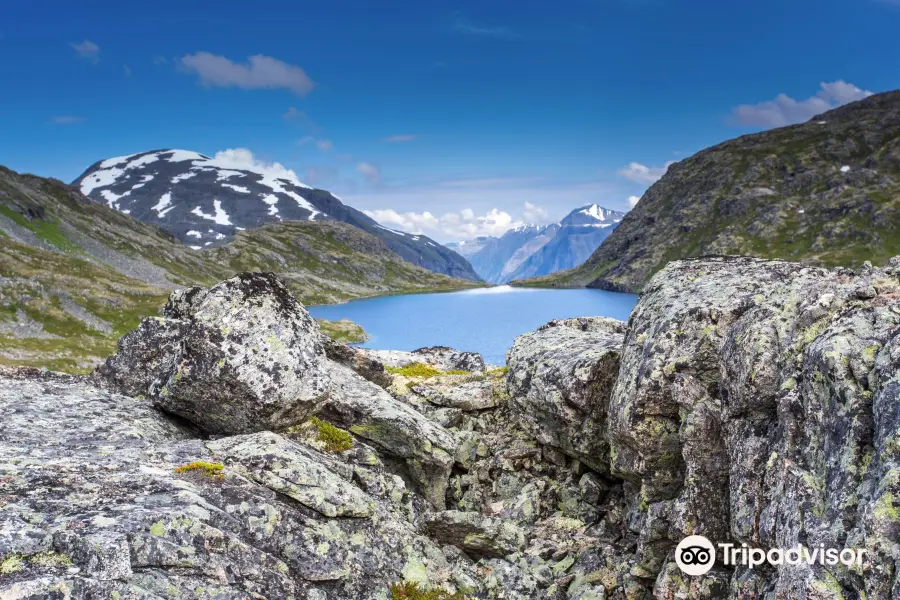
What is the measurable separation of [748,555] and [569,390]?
746 centimetres

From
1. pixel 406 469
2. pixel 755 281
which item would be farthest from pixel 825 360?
pixel 406 469

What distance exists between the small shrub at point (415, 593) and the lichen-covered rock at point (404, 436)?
16.0ft

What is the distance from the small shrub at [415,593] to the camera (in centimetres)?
1132

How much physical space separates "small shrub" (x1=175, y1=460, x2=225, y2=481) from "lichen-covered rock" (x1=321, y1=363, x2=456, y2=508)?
5.82m

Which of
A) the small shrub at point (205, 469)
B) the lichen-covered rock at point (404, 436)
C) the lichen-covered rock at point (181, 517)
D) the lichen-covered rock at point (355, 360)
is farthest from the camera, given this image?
the lichen-covered rock at point (355, 360)

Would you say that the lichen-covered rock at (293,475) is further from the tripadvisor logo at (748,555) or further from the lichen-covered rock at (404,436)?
the tripadvisor logo at (748,555)

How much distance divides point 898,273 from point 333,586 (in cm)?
1355

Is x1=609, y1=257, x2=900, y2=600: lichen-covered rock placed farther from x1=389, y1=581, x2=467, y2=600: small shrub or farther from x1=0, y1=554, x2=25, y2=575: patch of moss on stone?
x1=0, y1=554, x2=25, y2=575: patch of moss on stone

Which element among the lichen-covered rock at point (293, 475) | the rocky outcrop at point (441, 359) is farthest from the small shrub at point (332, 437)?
the rocky outcrop at point (441, 359)

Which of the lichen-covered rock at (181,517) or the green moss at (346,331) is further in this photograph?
the green moss at (346,331)

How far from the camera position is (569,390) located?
1680 centimetres

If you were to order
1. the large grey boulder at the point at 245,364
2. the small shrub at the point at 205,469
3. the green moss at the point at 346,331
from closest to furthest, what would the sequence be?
the small shrub at the point at 205,469 → the large grey boulder at the point at 245,364 → the green moss at the point at 346,331

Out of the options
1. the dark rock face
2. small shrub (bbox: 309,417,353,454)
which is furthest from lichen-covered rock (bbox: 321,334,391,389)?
the dark rock face

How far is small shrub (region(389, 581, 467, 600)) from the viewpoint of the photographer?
11.3 meters
